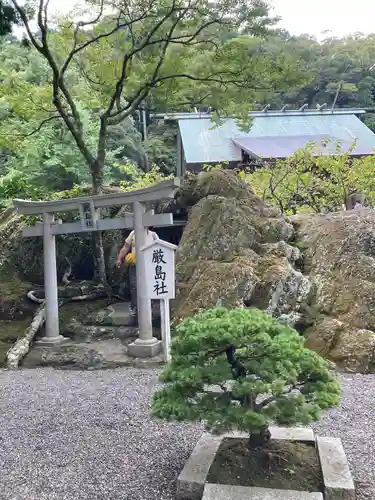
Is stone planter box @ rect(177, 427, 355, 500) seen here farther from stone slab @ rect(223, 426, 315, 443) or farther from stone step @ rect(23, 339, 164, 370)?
stone step @ rect(23, 339, 164, 370)

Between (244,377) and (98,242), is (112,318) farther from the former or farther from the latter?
(244,377)

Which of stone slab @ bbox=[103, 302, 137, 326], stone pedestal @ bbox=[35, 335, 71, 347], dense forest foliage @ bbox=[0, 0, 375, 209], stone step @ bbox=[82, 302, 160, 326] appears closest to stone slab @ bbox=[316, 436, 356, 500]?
stone step @ bbox=[82, 302, 160, 326]

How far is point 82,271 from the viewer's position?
29.8ft

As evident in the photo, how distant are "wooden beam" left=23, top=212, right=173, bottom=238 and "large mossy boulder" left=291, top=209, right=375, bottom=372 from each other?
2.34 meters

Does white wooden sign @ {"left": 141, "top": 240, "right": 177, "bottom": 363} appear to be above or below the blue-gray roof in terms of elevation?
below

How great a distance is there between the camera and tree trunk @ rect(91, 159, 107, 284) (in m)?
8.09

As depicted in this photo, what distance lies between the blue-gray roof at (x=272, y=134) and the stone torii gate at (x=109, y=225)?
8712mm

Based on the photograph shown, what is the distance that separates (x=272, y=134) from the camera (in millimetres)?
17250

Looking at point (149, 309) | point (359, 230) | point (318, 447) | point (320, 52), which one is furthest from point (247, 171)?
point (320, 52)

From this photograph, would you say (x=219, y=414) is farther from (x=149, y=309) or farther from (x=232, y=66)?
(x=232, y=66)

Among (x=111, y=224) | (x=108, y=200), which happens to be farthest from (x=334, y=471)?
(x=108, y=200)

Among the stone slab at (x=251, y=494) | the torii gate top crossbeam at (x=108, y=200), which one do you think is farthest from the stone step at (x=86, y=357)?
the stone slab at (x=251, y=494)

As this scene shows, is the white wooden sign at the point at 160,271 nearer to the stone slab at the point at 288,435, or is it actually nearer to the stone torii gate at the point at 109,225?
the stone torii gate at the point at 109,225

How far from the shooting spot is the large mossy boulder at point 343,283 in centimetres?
587
